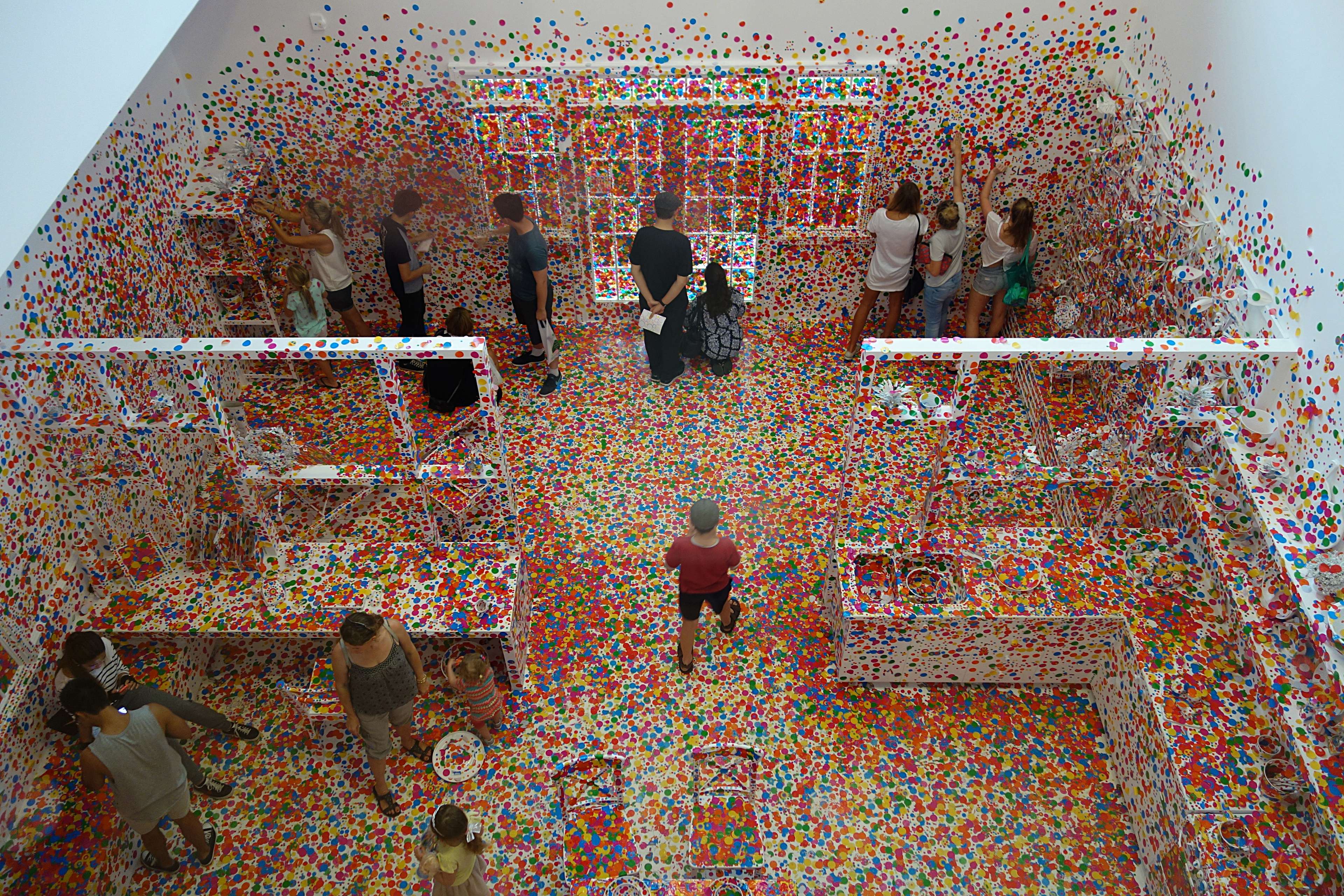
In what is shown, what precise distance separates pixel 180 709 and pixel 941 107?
539cm

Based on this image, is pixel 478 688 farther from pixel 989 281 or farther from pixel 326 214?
pixel 989 281

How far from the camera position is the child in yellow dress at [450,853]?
9.57ft

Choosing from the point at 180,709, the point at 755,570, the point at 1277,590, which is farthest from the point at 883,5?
the point at 180,709

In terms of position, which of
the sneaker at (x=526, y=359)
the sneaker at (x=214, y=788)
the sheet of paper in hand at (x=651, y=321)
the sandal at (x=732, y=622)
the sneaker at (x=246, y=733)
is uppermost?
the sheet of paper in hand at (x=651, y=321)

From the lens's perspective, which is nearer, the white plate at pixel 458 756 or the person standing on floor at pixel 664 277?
the white plate at pixel 458 756

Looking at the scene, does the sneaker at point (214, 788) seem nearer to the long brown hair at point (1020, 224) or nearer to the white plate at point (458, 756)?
the white plate at point (458, 756)

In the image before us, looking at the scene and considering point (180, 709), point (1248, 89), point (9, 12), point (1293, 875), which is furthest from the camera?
point (1248, 89)

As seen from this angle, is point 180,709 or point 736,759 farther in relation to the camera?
point 736,759

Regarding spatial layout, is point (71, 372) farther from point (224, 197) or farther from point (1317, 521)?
point (1317, 521)

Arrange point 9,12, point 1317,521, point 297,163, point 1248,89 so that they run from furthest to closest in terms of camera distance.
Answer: point 297,163, point 1248,89, point 1317,521, point 9,12

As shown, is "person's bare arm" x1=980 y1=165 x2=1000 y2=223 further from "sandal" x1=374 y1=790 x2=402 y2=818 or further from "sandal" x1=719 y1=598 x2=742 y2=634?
"sandal" x1=374 y1=790 x2=402 y2=818

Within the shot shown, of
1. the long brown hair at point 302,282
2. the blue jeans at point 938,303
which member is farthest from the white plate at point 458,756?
the blue jeans at point 938,303

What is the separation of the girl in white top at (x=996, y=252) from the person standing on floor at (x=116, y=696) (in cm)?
469

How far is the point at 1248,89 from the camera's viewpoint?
3.82 m
